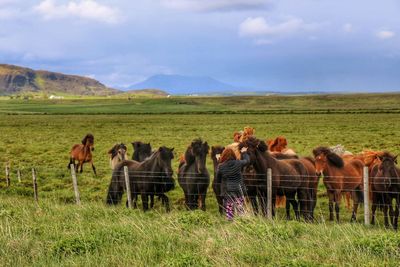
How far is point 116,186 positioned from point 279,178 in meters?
4.79

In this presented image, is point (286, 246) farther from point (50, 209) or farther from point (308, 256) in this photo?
point (50, 209)

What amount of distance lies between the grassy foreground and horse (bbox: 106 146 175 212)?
321 centimetres

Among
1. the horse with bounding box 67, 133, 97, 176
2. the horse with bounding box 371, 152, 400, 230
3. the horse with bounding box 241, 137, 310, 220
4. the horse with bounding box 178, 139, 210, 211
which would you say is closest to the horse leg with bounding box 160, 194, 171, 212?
the horse with bounding box 178, 139, 210, 211

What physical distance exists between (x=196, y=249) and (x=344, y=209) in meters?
8.00

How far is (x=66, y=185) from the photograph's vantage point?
664 inches

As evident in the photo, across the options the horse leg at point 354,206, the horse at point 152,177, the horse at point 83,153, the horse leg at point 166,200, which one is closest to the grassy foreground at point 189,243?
the horse at point 152,177

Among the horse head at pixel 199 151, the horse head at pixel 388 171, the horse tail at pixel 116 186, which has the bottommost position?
the horse tail at pixel 116 186

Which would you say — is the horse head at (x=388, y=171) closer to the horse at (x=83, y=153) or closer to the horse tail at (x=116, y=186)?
the horse tail at (x=116, y=186)

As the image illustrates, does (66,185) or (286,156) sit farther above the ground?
(286,156)

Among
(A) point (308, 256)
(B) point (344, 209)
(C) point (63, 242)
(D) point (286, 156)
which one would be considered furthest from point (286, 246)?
(B) point (344, 209)

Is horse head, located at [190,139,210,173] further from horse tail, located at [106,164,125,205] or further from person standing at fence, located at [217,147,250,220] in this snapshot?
horse tail, located at [106,164,125,205]

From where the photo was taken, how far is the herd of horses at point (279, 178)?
10688 millimetres

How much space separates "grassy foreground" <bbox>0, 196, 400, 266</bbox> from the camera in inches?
233

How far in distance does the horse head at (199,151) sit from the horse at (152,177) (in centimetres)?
79
